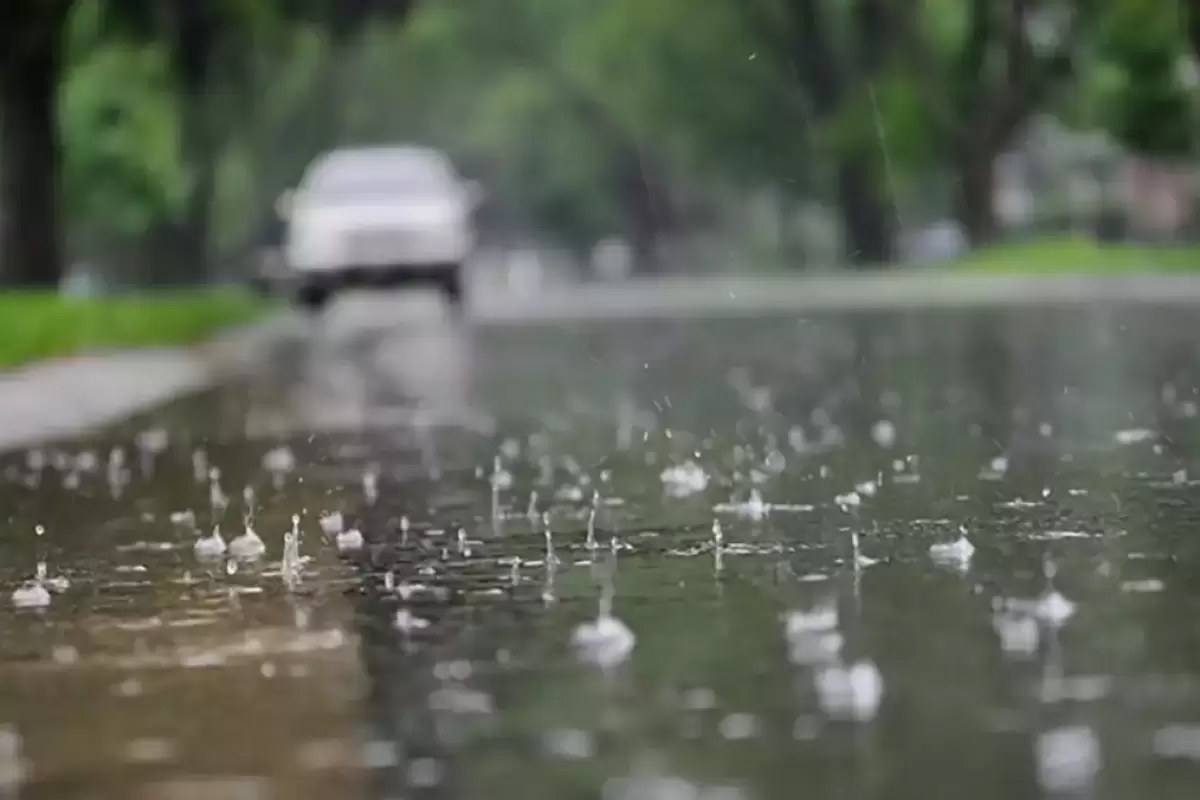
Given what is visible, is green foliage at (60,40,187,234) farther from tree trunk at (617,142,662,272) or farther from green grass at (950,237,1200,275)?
tree trunk at (617,142,662,272)

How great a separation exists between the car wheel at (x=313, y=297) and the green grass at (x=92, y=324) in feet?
10.9

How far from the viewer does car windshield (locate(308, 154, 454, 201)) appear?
27.2 meters

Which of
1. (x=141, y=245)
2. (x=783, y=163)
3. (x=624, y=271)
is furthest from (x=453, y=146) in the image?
(x=141, y=245)

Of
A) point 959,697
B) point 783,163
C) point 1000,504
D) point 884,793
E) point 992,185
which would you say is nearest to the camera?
point 884,793

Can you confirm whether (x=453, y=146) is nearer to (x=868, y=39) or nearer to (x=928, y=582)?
(x=868, y=39)

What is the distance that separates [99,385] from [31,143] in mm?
8733

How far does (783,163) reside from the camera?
181ft

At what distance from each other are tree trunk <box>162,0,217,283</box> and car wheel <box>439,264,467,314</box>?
11.9 feet

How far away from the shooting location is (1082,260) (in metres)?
33.1

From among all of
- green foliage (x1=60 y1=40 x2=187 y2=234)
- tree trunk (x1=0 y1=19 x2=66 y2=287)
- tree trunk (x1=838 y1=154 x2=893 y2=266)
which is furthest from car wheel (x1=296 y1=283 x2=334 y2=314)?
tree trunk (x1=838 y1=154 x2=893 y2=266)

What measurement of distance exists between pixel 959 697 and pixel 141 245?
41.6 m

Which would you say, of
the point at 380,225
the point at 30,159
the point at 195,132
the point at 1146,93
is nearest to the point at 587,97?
the point at 1146,93

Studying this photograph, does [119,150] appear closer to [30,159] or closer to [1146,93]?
[30,159]

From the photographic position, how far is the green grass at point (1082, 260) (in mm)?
30684
